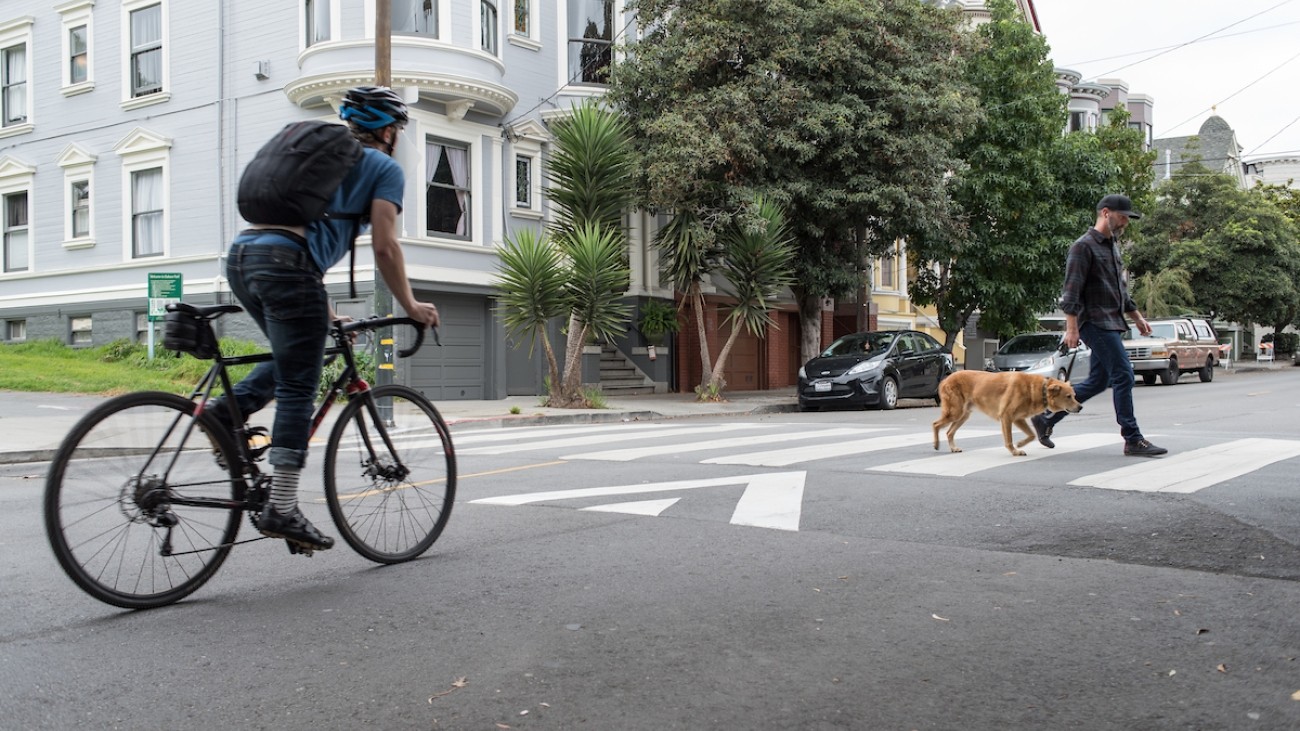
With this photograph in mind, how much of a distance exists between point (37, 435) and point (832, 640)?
10967 mm

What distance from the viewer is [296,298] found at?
398cm

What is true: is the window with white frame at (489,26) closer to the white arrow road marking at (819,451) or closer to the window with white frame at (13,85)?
the window with white frame at (13,85)

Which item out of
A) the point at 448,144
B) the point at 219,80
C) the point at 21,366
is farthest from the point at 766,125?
the point at 21,366

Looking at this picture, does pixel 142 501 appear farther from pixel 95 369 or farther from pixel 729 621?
pixel 95 369

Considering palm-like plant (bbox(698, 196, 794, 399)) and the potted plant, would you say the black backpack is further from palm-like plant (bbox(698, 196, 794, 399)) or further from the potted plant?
the potted plant

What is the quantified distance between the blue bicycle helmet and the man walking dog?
5.62m

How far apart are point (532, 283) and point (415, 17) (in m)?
6.63

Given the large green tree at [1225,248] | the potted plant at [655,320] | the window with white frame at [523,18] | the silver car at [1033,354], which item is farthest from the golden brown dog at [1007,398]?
the large green tree at [1225,248]

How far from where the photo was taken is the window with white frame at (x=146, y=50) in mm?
23672

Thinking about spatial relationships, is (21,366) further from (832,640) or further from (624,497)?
(832,640)

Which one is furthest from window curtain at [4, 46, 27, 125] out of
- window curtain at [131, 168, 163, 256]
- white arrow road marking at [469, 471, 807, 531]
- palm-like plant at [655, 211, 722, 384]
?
white arrow road marking at [469, 471, 807, 531]

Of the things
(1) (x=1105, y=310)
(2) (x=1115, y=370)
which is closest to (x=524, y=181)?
(1) (x=1105, y=310)

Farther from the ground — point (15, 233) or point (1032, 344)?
point (15, 233)

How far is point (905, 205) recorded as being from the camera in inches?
861
